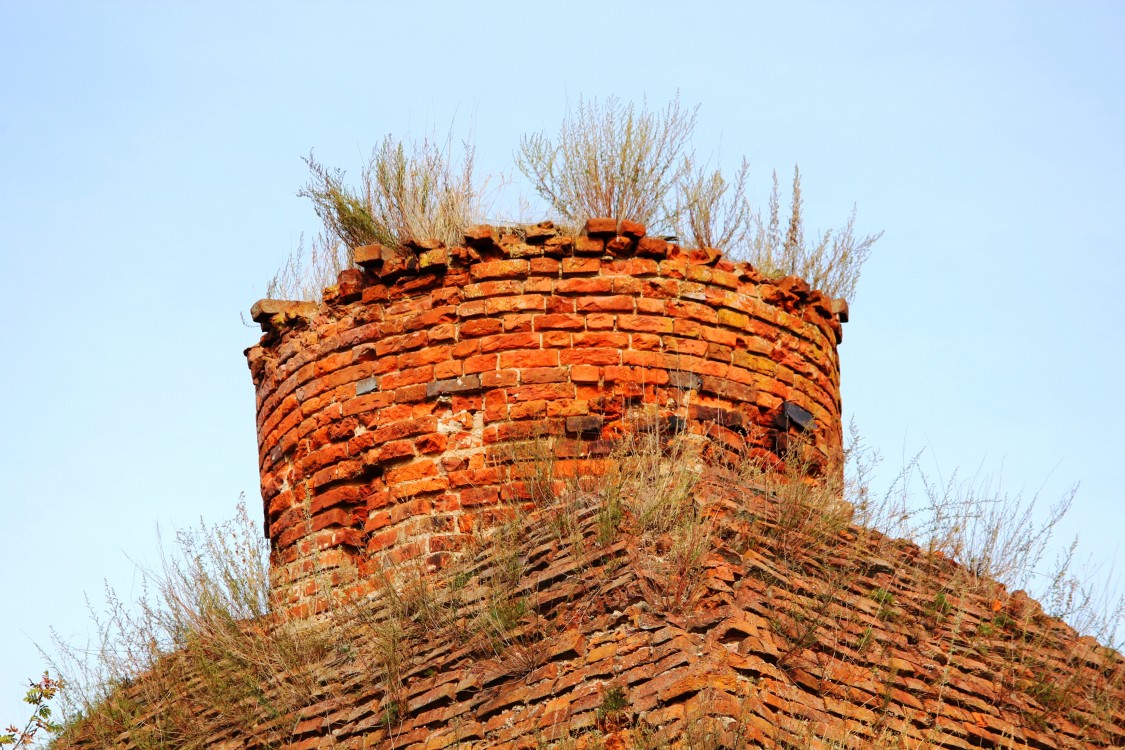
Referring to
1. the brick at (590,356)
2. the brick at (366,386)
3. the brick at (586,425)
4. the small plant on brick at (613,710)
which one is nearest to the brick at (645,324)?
the brick at (590,356)

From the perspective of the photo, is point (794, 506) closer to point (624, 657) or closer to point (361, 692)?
point (624, 657)

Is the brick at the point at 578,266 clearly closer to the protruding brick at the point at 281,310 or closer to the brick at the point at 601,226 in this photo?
the brick at the point at 601,226

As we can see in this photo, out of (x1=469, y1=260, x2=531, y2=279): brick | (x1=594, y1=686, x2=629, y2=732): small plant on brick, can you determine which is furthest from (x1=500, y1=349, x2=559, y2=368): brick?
(x1=594, y1=686, x2=629, y2=732): small plant on brick

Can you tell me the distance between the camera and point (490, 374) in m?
8.14

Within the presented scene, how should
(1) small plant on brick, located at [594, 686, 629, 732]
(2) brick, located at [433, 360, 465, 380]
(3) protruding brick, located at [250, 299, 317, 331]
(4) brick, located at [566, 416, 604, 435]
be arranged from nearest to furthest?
(1) small plant on brick, located at [594, 686, 629, 732] → (4) brick, located at [566, 416, 604, 435] → (2) brick, located at [433, 360, 465, 380] → (3) protruding brick, located at [250, 299, 317, 331]

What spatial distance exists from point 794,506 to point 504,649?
174 centimetres

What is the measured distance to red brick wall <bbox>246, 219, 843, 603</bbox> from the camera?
8.05 m

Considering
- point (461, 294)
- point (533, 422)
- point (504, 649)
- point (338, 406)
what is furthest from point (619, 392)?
point (504, 649)

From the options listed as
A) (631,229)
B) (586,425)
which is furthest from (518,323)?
(631,229)

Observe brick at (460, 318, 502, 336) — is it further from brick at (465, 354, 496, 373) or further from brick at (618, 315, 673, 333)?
brick at (618, 315, 673, 333)

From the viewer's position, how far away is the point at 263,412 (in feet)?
30.2

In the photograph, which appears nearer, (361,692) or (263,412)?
(361,692)

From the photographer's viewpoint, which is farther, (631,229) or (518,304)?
(631,229)

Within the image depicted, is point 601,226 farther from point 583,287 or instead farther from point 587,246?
point 583,287
